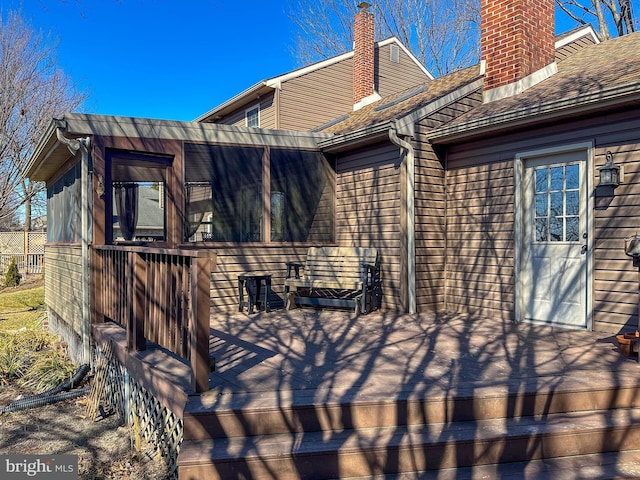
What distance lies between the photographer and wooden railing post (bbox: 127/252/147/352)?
3729mm

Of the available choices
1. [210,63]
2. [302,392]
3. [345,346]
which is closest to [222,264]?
[345,346]

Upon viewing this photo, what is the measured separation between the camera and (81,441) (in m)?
3.93

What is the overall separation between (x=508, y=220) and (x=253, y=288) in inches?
127

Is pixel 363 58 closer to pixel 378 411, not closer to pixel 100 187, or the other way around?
pixel 100 187

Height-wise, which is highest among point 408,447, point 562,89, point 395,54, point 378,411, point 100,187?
point 395,54

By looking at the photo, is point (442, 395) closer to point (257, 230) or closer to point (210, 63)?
point (257, 230)

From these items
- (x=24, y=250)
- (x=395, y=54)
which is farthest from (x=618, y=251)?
(x=24, y=250)

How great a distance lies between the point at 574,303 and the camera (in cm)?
512

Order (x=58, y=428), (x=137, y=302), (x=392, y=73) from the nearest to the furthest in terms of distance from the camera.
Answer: (x=137, y=302), (x=58, y=428), (x=392, y=73)

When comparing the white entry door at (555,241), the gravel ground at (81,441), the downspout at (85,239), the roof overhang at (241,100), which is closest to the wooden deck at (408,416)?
the gravel ground at (81,441)

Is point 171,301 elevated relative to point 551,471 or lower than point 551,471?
elevated

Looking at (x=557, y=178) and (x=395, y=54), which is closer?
(x=557, y=178)

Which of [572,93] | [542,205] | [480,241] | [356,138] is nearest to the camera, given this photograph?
[572,93]

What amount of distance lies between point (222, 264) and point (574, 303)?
4174mm
